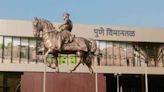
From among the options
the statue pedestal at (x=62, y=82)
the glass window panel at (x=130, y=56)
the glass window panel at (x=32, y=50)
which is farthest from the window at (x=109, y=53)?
the statue pedestal at (x=62, y=82)

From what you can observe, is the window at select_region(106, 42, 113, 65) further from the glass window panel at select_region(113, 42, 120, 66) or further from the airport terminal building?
the glass window panel at select_region(113, 42, 120, 66)

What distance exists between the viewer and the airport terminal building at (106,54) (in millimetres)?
53531

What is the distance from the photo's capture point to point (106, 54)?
57.3 metres

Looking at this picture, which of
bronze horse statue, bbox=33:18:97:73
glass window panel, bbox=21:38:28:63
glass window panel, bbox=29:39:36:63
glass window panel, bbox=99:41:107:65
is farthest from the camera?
glass window panel, bbox=99:41:107:65

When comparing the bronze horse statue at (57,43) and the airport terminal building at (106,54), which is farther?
the airport terminal building at (106,54)

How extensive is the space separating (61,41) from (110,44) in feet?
112

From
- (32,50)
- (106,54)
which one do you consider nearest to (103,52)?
(106,54)

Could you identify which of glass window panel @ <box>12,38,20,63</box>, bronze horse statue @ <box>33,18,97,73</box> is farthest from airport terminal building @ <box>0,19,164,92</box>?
bronze horse statue @ <box>33,18,97,73</box>

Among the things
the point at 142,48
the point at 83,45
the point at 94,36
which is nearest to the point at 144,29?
the point at 142,48

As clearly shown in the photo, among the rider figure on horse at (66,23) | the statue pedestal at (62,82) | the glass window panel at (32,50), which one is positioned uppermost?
the rider figure on horse at (66,23)

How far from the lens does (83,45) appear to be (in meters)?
23.5

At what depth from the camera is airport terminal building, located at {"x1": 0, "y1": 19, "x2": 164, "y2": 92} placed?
5353 cm

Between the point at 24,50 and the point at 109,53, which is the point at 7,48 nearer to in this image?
the point at 24,50

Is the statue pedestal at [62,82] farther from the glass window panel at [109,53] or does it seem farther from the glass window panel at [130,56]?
the glass window panel at [130,56]
